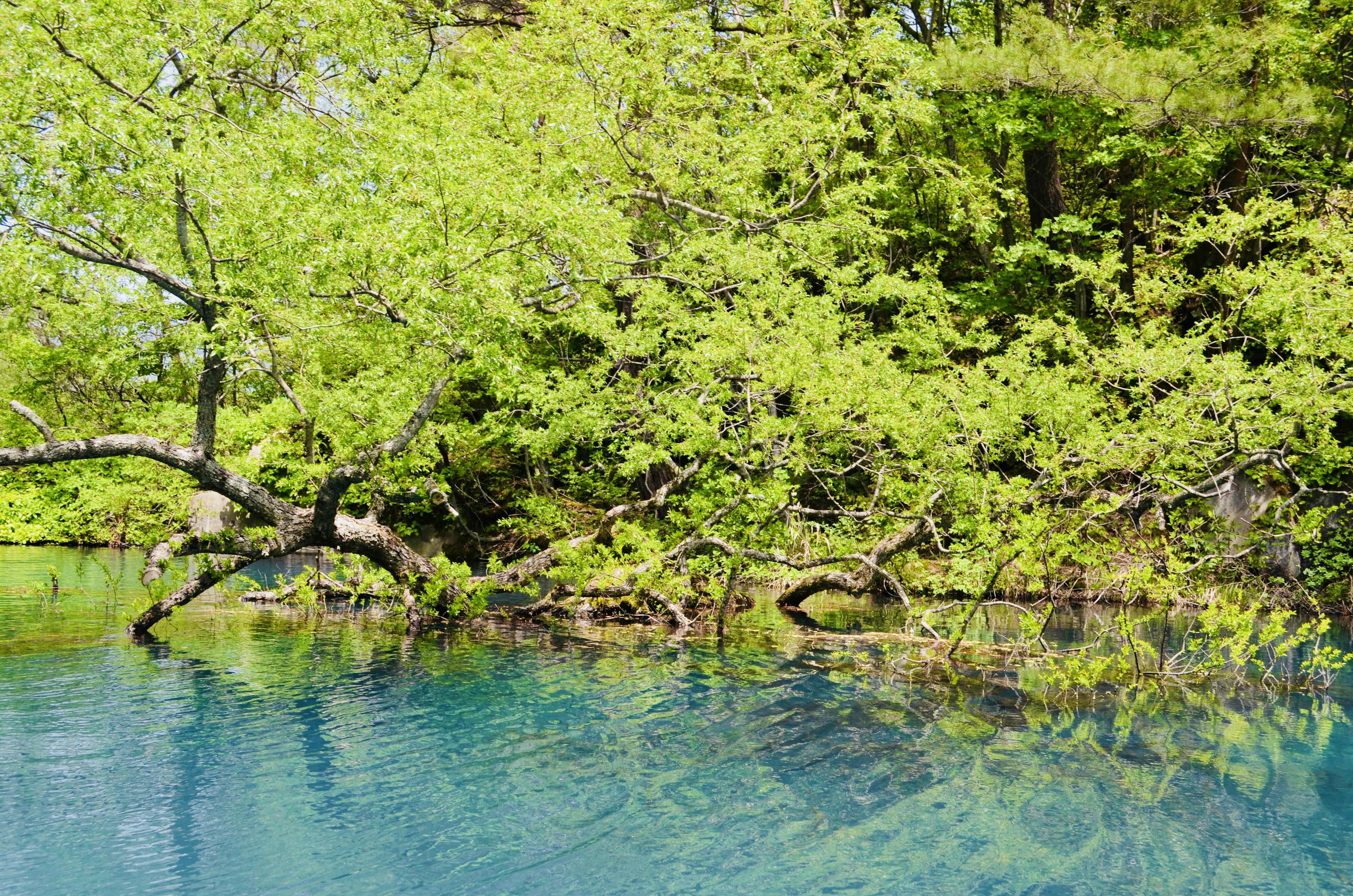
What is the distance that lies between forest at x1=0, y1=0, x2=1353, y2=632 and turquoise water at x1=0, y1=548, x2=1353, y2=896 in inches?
87.4

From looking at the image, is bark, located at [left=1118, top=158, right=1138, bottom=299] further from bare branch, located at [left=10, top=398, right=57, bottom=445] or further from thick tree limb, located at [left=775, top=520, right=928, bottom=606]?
bare branch, located at [left=10, top=398, right=57, bottom=445]

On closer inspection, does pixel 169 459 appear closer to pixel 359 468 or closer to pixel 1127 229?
pixel 359 468

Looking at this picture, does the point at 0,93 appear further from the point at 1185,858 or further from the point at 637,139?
the point at 1185,858

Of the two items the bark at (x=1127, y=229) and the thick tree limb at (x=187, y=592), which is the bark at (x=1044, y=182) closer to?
the bark at (x=1127, y=229)

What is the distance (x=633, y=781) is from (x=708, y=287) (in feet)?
44.8

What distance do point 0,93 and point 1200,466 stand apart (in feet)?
62.5

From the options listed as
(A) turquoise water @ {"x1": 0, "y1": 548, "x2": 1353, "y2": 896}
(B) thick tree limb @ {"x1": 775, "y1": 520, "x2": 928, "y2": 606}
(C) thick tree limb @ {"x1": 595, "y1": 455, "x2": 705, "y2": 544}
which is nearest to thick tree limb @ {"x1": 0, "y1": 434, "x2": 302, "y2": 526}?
(A) turquoise water @ {"x1": 0, "y1": 548, "x2": 1353, "y2": 896}

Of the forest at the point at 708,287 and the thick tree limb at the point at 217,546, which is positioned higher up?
the forest at the point at 708,287

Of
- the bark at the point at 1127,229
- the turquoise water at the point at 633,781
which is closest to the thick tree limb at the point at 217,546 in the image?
the turquoise water at the point at 633,781

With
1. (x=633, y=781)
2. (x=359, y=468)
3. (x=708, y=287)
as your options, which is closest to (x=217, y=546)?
(x=359, y=468)

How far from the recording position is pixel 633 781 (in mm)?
7805

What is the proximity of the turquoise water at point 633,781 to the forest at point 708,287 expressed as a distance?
2219mm

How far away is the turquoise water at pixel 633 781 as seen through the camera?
609cm

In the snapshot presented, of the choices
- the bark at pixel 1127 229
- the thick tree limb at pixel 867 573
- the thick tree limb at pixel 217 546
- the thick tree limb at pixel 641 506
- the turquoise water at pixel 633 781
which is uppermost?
the bark at pixel 1127 229
